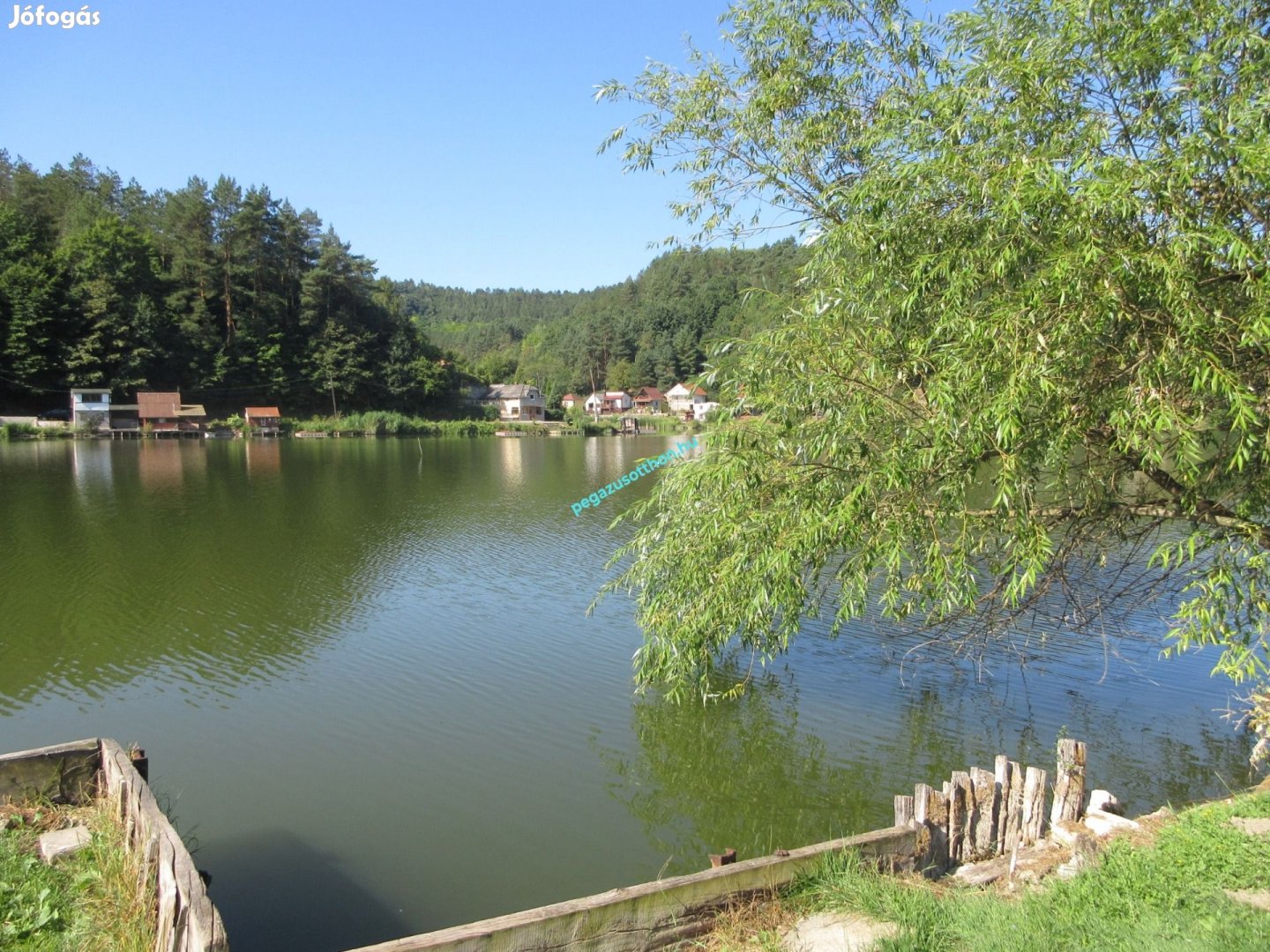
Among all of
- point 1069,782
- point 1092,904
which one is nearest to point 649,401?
point 1069,782

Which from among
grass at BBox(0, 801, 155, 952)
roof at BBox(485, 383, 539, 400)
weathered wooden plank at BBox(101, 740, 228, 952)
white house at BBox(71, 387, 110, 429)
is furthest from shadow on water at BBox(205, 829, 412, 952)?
roof at BBox(485, 383, 539, 400)

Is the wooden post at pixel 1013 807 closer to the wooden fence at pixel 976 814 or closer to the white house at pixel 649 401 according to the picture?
the wooden fence at pixel 976 814

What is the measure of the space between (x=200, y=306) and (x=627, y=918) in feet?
263

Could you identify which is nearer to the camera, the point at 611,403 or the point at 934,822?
the point at 934,822

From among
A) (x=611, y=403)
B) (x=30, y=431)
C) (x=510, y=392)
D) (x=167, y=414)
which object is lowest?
(x=30, y=431)

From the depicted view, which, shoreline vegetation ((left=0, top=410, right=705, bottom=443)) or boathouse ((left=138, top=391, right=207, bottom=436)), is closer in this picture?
boathouse ((left=138, top=391, right=207, bottom=436))

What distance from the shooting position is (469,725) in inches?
405

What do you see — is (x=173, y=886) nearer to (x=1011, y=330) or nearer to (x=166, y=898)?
(x=166, y=898)

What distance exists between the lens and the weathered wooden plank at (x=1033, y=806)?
6.27 meters

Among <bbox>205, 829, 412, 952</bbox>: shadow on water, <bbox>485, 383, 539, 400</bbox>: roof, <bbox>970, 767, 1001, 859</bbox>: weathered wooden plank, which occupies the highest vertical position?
<bbox>485, 383, 539, 400</bbox>: roof

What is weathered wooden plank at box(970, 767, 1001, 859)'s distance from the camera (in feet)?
20.7

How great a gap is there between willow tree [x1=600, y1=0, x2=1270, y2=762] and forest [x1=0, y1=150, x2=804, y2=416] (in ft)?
166

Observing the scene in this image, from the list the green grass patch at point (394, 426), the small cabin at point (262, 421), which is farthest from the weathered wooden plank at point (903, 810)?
the green grass patch at point (394, 426)

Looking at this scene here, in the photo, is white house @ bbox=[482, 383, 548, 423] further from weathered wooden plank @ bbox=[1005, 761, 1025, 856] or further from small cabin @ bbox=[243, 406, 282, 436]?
weathered wooden plank @ bbox=[1005, 761, 1025, 856]
